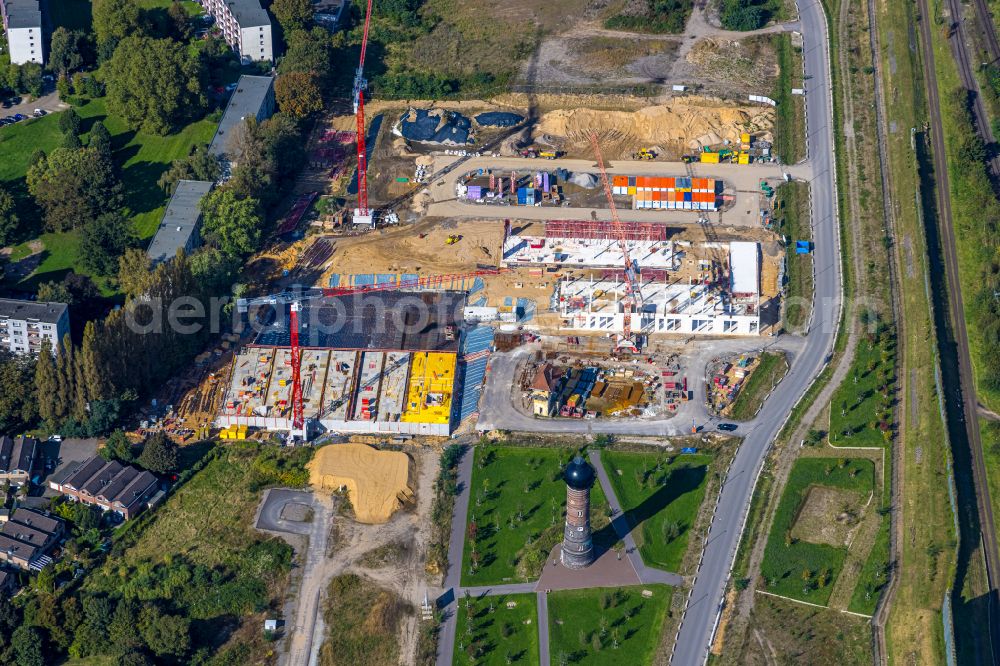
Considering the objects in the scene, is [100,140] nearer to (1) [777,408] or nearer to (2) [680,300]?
(2) [680,300]

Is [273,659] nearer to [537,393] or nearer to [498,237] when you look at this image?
[537,393]

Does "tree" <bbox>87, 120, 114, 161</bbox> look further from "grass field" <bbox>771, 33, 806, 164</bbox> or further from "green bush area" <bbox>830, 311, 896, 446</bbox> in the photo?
"green bush area" <bbox>830, 311, 896, 446</bbox>

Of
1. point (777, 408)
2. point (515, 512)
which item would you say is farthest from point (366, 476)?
point (777, 408)

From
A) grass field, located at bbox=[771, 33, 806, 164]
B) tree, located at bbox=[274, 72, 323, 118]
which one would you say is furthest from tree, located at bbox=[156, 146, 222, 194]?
grass field, located at bbox=[771, 33, 806, 164]

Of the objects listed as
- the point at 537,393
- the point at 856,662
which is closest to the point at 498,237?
the point at 537,393

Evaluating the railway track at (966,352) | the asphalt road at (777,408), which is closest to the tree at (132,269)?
the asphalt road at (777,408)

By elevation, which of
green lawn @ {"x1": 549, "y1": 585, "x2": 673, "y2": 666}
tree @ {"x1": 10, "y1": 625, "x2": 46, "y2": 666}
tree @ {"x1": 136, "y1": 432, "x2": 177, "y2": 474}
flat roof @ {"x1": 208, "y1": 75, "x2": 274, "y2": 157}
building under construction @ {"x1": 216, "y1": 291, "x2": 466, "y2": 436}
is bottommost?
tree @ {"x1": 10, "y1": 625, "x2": 46, "y2": 666}

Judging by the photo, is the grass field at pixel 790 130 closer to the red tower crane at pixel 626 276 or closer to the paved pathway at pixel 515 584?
the red tower crane at pixel 626 276

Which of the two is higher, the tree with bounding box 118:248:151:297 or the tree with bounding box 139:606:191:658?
the tree with bounding box 118:248:151:297
